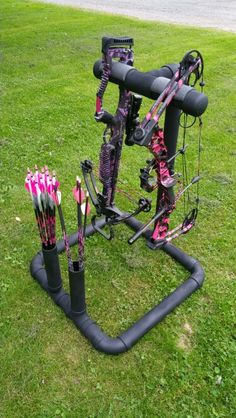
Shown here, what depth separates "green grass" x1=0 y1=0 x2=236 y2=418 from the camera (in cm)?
299

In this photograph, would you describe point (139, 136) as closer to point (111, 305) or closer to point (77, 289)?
point (77, 289)

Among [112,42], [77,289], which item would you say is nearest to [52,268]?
[77,289]

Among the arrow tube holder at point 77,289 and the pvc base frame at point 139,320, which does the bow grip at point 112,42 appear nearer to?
the arrow tube holder at point 77,289

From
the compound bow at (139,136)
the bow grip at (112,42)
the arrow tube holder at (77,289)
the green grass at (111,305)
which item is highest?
the bow grip at (112,42)

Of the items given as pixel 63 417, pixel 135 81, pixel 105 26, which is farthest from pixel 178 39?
pixel 63 417

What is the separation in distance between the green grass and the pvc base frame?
3.3 inches

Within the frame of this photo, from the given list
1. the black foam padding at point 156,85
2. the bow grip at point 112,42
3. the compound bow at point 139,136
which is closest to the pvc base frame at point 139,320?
the compound bow at point 139,136

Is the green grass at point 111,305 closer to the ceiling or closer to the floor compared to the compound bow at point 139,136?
closer to the floor

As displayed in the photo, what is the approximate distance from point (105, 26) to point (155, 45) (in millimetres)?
2352

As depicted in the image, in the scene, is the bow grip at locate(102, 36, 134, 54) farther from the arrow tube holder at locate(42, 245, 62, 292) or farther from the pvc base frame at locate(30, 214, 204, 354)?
the pvc base frame at locate(30, 214, 204, 354)

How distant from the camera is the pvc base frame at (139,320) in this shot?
10.6 ft

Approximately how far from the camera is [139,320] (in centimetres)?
342

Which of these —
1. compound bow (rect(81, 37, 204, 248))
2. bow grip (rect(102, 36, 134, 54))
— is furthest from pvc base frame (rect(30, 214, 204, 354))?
bow grip (rect(102, 36, 134, 54))

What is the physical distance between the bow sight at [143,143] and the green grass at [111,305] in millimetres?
130
